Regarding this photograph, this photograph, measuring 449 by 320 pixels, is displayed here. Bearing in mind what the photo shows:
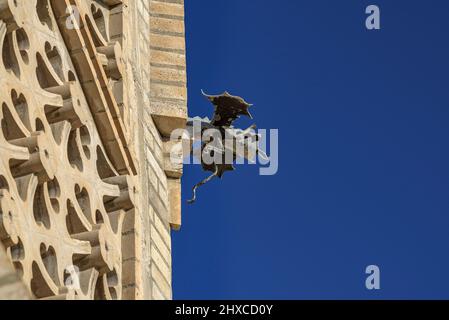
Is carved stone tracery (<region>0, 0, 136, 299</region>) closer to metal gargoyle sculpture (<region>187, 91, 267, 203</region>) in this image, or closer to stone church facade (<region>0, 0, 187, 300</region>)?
stone church facade (<region>0, 0, 187, 300</region>)

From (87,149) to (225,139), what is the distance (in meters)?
2.23

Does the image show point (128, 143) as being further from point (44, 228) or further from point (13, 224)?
point (13, 224)

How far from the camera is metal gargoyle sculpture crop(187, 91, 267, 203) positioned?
12.9 m

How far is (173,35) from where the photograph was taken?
14.0m

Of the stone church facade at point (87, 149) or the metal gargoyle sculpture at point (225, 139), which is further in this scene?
the metal gargoyle sculpture at point (225, 139)

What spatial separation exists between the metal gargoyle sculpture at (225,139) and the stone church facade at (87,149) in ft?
0.64

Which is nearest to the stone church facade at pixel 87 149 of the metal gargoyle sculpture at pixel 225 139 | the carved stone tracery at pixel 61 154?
the carved stone tracery at pixel 61 154

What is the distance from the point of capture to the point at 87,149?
35.9 ft

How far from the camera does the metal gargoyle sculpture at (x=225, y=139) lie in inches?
509

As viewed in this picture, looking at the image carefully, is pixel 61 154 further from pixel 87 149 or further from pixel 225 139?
pixel 225 139

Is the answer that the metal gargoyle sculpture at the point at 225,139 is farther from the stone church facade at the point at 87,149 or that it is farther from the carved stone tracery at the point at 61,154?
the carved stone tracery at the point at 61,154

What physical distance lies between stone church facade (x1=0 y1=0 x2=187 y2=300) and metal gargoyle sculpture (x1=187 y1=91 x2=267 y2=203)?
0.20 meters

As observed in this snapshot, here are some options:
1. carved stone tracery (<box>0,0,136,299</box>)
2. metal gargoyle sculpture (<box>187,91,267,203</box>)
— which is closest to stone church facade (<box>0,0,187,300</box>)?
carved stone tracery (<box>0,0,136,299</box>)
